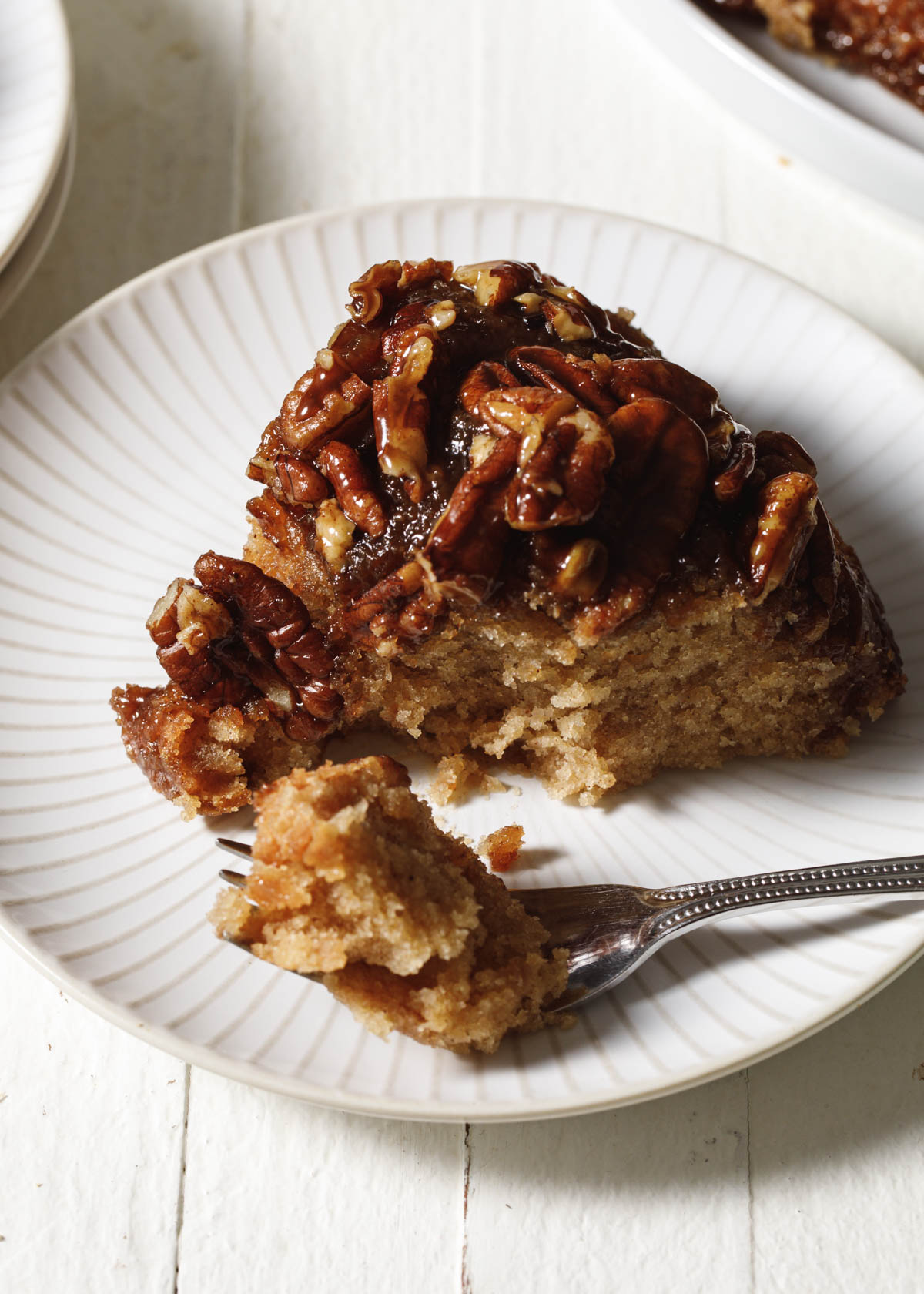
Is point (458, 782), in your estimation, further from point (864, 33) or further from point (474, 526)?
point (864, 33)

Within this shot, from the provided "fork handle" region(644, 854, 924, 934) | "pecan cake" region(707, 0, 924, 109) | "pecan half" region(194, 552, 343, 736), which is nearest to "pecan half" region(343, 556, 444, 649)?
"pecan half" region(194, 552, 343, 736)

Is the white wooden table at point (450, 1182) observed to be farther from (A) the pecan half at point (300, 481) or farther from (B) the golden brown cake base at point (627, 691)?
(A) the pecan half at point (300, 481)

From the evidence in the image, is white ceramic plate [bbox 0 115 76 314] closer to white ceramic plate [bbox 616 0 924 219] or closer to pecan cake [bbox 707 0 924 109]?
white ceramic plate [bbox 616 0 924 219]

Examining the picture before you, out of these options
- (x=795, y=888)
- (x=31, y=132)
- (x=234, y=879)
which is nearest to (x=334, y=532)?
(x=234, y=879)

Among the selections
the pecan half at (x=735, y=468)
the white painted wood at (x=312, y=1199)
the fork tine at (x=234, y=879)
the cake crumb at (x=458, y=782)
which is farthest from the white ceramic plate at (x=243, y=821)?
the pecan half at (x=735, y=468)

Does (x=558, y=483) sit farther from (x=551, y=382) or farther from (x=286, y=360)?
(x=286, y=360)

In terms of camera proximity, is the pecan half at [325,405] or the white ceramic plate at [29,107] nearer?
the pecan half at [325,405]

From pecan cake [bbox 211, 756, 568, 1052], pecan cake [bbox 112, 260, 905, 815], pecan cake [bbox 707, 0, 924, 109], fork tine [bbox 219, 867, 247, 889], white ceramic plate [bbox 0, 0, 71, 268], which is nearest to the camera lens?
pecan cake [bbox 211, 756, 568, 1052]
